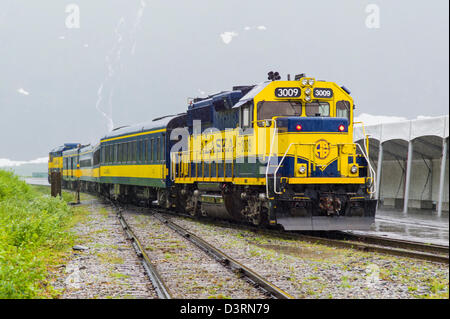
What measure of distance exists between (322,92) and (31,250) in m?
7.41

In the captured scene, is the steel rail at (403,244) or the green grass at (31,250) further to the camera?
the steel rail at (403,244)

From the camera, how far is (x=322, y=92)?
12.7 metres

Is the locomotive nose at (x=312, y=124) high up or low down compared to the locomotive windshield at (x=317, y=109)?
down

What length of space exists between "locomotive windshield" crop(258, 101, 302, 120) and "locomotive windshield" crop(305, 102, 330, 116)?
0.66ft

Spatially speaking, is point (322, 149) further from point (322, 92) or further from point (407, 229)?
point (407, 229)

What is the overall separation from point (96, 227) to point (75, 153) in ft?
97.4

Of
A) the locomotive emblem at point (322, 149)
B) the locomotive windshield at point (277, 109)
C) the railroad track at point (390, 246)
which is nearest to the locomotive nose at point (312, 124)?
the locomotive emblem at point (322, 149)

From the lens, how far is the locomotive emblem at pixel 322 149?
1203 cm

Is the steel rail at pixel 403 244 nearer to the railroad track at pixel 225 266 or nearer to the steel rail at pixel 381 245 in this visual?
the steel rail at pixel 381 245

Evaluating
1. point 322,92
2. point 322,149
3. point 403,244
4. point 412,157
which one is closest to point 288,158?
point 322,149

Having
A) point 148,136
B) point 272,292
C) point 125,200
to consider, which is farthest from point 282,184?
point 125,200

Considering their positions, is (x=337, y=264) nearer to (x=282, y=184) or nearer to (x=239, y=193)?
(x=282, y=184)

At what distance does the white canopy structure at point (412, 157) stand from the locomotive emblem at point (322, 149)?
5626 mm

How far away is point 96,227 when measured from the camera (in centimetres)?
1573
